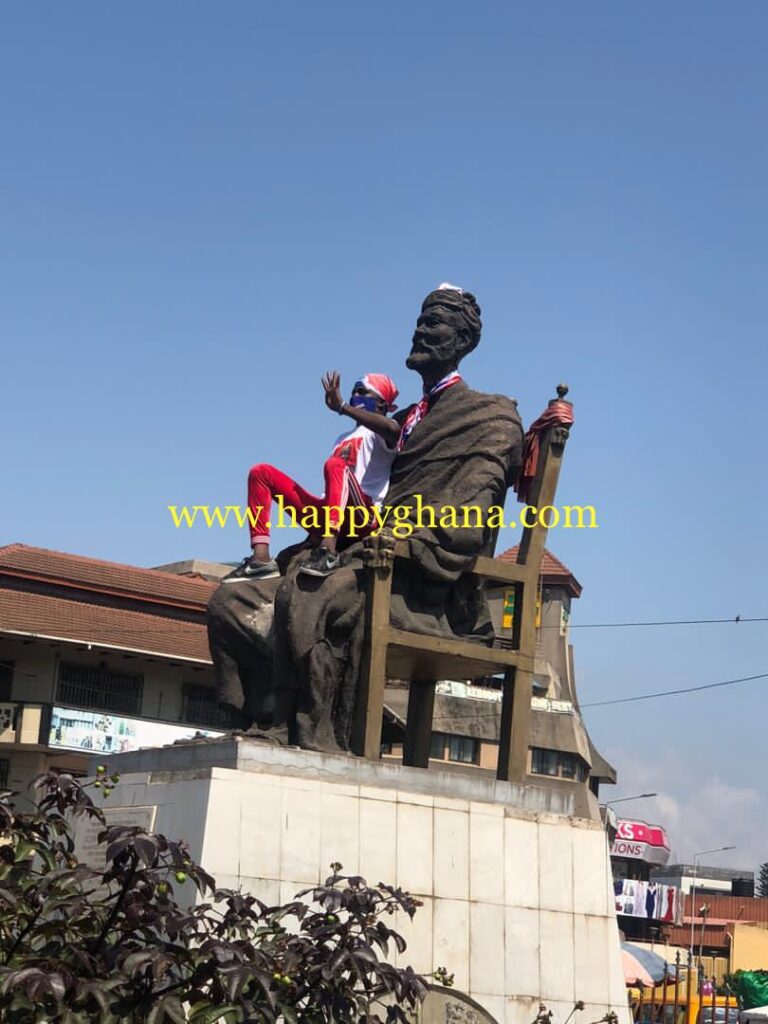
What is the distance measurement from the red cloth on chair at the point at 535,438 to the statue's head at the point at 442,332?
0.70 meters

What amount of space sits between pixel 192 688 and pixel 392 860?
23.9 meters

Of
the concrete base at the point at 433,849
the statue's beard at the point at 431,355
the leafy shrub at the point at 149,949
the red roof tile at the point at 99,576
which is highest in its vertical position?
the red roof tile at the point at 99,576

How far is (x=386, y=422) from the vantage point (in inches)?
398

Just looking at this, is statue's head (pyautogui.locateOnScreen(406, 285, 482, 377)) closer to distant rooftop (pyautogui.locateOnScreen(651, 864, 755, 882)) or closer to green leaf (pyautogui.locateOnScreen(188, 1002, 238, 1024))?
green leaf (pyautogui.locateOnScreen(188, 1002, 238, 1024))

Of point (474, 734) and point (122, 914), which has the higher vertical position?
point (474, 734)

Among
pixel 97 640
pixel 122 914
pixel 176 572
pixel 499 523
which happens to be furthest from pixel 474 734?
pixel 122 914

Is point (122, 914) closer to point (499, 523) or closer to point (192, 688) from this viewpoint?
point (499, 523)

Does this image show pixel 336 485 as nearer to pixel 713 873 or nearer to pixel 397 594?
pixel 397 594

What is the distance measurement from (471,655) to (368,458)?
148 cm

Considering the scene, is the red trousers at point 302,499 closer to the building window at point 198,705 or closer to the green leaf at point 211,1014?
the green leaf at point 211,1014

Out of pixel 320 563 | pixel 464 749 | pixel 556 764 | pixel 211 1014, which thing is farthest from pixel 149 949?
pixel 556 764

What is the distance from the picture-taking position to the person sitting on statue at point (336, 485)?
966cm

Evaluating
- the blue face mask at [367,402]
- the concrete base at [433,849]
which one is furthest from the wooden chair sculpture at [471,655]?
the blue face mask at [367,402]

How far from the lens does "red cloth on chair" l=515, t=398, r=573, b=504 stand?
407 inches
